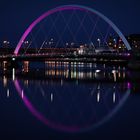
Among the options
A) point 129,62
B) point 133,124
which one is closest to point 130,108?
point 133,124

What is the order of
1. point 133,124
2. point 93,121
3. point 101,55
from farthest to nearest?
point 101,55, point 93,121, point 133,124

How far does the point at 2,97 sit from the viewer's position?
23.9 meters

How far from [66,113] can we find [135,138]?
227 inches

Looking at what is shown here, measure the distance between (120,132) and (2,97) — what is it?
461 inches

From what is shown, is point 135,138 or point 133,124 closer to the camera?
point 135,138

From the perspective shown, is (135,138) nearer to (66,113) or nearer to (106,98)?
(66,113)

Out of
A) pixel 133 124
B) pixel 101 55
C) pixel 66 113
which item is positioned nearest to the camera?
pixel 133 124

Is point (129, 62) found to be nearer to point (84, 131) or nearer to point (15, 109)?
point (15, 109)

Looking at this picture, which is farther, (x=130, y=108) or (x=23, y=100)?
(x=23, y=100)

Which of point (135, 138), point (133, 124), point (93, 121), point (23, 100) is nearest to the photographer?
point (135, 138)

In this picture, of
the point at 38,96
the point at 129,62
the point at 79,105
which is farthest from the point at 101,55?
the point at 79,105

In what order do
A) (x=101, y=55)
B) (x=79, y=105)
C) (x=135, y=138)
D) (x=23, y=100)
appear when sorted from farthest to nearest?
(x=101, y=55) → (x=23, y=100) → (x=79, y=105) → (x=135, y=138)

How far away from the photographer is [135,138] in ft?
41.9

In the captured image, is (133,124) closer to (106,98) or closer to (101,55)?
(106,98)
